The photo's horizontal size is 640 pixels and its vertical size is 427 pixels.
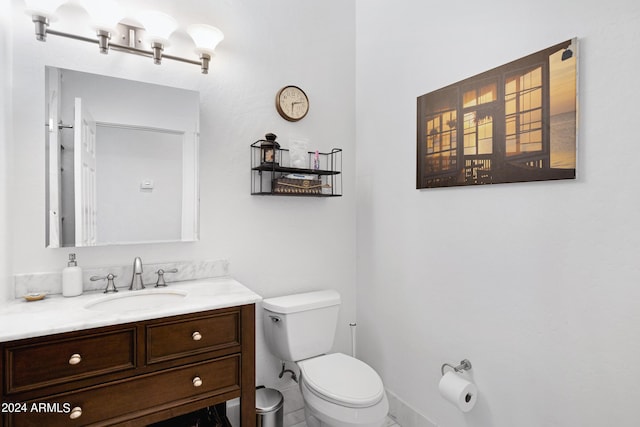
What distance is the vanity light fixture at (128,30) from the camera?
1.46m

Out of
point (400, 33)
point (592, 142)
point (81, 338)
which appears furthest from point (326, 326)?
point (400, 33)

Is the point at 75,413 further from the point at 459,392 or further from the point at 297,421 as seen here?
the point at 459,392

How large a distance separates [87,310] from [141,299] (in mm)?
296

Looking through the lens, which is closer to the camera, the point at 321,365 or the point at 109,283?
the point at 109,283

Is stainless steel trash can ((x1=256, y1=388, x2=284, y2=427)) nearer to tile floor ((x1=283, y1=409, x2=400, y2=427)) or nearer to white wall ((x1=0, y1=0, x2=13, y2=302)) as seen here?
tile floor ((x1=283, y1=409, x2=400, y2=427))

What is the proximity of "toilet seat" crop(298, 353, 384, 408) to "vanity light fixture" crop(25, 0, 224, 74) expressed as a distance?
1.67 meters

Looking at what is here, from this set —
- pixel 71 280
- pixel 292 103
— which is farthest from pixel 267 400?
pixel 292 103

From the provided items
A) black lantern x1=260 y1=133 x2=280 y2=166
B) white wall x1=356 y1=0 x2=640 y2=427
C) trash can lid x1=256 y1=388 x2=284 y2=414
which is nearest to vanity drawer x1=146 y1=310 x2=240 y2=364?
trash can lid x1=256 y1=388 x2=284 y2=414

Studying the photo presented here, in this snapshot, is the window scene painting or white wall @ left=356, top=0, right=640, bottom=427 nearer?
white wall @ left=356, top=0, right=640, bottom=427

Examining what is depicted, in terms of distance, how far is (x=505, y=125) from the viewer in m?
1.49

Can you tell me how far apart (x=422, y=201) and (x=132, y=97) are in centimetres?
161

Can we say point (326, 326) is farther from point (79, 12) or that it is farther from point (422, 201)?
point (79, 12)

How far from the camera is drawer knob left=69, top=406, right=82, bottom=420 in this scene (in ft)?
3.89

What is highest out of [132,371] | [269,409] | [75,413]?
[132,371]
